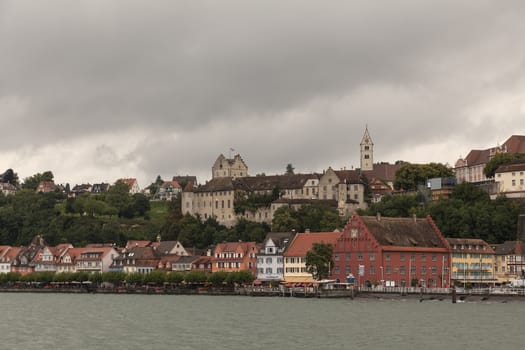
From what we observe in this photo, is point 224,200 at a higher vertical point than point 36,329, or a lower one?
higher

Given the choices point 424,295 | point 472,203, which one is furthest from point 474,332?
point 472,203

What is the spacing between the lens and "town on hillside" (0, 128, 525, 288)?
118 metres

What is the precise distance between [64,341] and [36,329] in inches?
347

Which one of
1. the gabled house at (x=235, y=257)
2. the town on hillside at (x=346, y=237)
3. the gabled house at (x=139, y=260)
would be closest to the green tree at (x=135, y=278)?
the town on hillside at (x=346, y=237)

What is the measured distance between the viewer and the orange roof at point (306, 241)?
4894 inches

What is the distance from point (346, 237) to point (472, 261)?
50.8ft

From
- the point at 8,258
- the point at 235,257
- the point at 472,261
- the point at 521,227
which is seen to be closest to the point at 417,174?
the point at 521,227

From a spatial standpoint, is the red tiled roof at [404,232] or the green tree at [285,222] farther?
the green tree at [285,222]

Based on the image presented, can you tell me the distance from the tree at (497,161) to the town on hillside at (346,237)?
17cm

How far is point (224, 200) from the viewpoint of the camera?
17500cm

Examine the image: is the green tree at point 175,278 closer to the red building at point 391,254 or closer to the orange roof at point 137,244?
the red building at point 391,254

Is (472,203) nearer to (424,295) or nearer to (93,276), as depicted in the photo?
(424,295)

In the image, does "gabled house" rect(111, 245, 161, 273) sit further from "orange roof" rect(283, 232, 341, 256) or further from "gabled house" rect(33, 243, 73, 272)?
"orange roof" rect(283, 232, 341, 256)

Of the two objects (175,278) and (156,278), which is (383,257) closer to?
(175,278)
